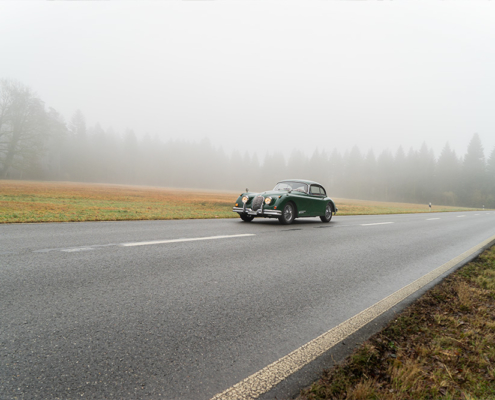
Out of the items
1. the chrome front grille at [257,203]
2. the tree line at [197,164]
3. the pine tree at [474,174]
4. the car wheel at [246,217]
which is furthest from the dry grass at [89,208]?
the pine tree at [474,174]

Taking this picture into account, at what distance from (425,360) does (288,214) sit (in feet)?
28.6

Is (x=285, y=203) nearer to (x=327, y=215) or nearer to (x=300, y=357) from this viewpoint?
(x=327, y=215)

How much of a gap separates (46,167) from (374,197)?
89144 mm

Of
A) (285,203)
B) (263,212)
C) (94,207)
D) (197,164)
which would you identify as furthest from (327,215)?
(197,164)

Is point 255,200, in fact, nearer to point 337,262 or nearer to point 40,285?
point 337,262

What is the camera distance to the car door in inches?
466

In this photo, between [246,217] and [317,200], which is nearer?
[246,217]

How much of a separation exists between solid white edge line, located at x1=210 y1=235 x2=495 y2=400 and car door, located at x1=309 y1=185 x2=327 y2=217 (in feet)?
27.3

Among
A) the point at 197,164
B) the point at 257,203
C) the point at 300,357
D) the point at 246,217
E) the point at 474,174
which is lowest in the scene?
the point at 300,357

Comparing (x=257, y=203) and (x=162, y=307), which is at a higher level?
(x=257, y=203)

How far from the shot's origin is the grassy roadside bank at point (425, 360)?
166cm

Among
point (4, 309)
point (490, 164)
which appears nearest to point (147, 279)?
point (4, 309)

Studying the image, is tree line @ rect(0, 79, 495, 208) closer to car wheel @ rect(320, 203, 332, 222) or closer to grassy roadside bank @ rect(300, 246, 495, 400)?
car wheel @ rect(320, 203, 332, 222)

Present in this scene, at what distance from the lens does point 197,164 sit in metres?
112
